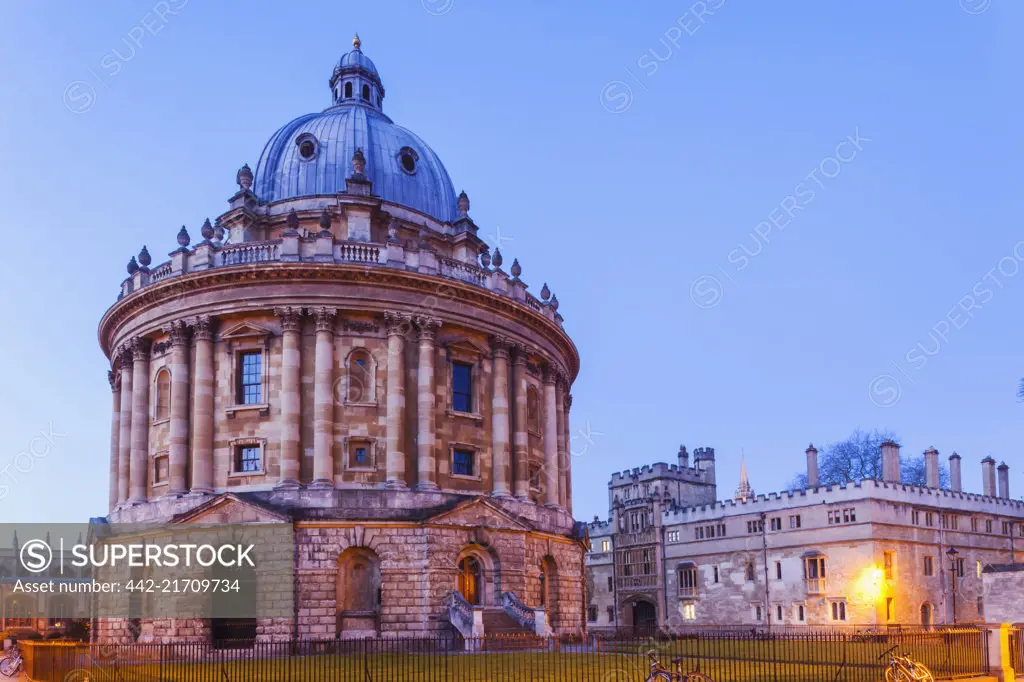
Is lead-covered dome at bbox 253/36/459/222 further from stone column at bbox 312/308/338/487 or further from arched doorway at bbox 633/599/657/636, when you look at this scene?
arched doorway at bbox 633/599/657/636

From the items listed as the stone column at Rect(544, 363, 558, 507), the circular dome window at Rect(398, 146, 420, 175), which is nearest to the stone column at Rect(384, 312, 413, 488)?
the stone column at Rect(544, 363, 558, 507)

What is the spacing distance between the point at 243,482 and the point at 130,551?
621cm

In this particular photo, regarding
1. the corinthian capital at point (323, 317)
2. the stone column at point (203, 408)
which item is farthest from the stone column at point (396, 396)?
the stone column at point (203, 408)

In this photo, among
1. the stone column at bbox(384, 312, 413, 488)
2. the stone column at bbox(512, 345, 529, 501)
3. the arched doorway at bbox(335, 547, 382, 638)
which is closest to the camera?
the arched doorway at bbox(335, 547, 382, 638)

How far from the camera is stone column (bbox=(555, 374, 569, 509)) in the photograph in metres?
55.8

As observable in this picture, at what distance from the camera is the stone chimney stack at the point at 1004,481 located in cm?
7681

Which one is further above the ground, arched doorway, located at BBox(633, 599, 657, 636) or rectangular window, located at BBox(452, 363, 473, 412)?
rectangular window, located at BBox(452, 363, 473, 412)

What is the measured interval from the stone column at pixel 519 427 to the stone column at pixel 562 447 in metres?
5.37

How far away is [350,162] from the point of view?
2096 inches

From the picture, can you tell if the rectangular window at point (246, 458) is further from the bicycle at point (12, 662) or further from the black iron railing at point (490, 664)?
the bicycle at point (12, 662)

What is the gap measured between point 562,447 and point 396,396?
15340mm

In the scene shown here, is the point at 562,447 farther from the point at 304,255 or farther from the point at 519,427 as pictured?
the point at 304,255

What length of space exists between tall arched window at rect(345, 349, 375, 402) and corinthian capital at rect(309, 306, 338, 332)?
5.49 feet

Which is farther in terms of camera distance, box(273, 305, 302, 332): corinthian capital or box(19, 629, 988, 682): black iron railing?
box(273, 305, 302, 332): corinthian capital
